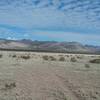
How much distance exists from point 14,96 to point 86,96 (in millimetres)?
3827

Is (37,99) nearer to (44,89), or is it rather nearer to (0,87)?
(44,89)

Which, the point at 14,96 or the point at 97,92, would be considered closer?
the point at 14,96

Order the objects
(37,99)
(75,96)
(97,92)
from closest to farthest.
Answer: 1. (37,99)
2. (75,96)
3. (97,92)


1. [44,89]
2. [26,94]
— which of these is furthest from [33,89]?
[26,94]

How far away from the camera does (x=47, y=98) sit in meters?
12.5

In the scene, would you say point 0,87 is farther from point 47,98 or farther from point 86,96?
point 86,96

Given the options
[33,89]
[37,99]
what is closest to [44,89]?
[33,89]

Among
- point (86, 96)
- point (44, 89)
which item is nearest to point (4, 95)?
point (44, 89)

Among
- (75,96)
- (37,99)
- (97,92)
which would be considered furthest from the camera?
(97,92)

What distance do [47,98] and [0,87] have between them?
13.4 ft

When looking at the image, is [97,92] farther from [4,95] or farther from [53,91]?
[4,95]

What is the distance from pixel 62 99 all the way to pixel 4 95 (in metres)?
3.09

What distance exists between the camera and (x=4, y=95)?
12.9 m

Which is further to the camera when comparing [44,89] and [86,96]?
[44,89]
